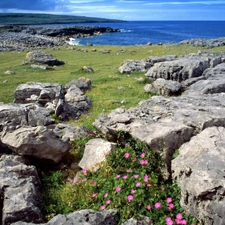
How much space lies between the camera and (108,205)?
→ 7.88 meters

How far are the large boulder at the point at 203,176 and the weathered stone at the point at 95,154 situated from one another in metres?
2.62

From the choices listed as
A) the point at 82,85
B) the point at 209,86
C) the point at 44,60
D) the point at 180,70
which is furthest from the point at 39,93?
the point at 44,60

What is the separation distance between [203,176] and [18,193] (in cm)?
510

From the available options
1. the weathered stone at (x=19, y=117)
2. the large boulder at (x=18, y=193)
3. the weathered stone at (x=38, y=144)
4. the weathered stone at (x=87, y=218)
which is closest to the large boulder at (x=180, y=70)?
the weathered stone at (x=19, y=117)

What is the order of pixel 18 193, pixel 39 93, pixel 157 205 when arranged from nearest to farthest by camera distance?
pixel 157 205 < pixel 18 193 < pixel 39 93

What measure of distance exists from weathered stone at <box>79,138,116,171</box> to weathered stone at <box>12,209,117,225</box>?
2553 mm

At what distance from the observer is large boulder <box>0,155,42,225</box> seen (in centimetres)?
759

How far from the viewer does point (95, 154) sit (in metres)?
10.3

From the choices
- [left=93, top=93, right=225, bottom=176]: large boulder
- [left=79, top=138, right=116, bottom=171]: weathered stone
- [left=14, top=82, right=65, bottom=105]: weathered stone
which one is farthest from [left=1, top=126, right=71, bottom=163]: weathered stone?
[left=14, top=82, right=65, bottom=105]: weathered stone

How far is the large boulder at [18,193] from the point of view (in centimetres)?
759

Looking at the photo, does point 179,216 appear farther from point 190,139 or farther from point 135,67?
point 135,67

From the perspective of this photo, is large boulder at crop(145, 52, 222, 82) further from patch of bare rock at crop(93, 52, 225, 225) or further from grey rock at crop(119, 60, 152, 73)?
patch of bare rock at crop(93, 52, 225, 225)

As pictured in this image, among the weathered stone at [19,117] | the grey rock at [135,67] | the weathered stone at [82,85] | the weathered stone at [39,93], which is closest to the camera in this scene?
the weathered stone at [19,117]

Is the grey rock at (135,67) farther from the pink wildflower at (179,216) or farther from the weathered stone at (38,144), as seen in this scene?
the pink wildflower at (179,216)
